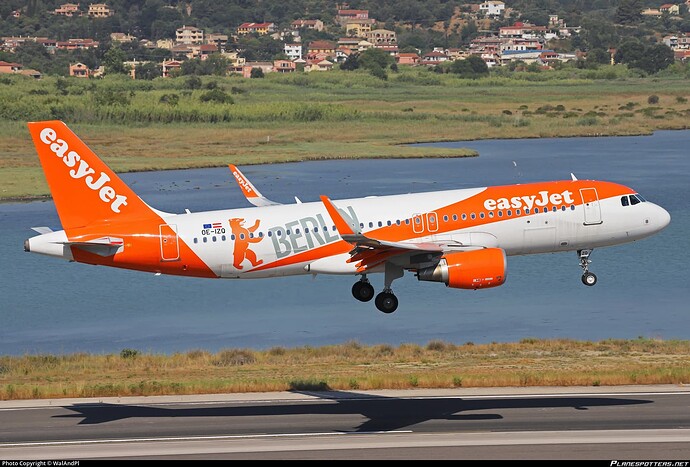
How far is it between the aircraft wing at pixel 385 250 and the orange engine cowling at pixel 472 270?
82cm

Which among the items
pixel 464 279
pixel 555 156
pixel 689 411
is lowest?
pixel 689 411

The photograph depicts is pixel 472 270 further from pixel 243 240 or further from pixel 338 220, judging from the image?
pixel 243 240

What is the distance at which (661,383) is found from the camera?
5688 centimetres

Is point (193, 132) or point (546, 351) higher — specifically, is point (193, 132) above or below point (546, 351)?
above

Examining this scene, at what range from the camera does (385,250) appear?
60.0 metres

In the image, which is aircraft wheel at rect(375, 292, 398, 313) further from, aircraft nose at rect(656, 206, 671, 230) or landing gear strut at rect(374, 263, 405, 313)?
aircraft nose at rect(656, 206, 671, 230)

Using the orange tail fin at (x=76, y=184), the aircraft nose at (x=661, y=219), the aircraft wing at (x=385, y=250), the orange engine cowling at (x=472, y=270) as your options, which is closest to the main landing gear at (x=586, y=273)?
the aircraft nose at (x=661, y=219)

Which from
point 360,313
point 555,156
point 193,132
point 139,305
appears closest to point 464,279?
point 360,313

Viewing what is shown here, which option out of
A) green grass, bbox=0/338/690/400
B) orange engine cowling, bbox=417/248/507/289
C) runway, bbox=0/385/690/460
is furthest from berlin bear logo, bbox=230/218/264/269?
orange engine cowling, bbox=417/248/507/289

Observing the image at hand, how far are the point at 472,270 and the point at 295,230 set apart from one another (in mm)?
8652

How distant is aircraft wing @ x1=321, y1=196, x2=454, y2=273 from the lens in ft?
192

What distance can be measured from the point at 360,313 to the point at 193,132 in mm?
109049

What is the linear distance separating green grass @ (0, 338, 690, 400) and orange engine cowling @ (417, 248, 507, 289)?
14.2 ft

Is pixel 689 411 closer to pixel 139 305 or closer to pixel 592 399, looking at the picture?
pixel 592 399
